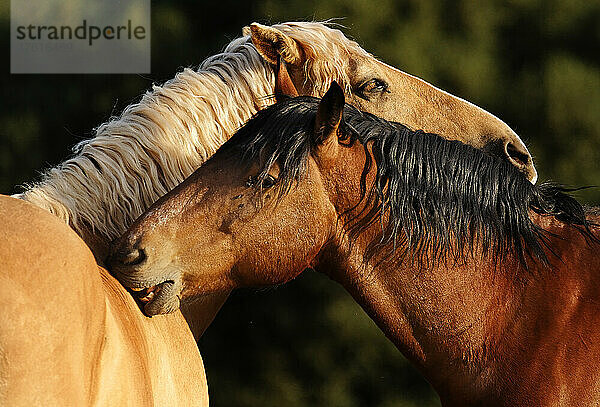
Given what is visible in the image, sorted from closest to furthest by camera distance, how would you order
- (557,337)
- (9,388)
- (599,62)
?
(9,388) → (557,337) → (599,62)

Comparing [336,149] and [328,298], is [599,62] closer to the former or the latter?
[328,298]

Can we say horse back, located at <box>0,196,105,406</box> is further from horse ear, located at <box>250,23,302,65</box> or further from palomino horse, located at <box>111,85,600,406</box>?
horse ear, located at <box>250,23,302,65</box>

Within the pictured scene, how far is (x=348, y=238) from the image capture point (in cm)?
229

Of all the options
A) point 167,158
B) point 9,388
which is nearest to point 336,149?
point 167,158

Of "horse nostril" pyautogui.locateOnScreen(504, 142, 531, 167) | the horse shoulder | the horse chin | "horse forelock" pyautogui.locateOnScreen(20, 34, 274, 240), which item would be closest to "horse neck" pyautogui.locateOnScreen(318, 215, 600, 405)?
the horse chin

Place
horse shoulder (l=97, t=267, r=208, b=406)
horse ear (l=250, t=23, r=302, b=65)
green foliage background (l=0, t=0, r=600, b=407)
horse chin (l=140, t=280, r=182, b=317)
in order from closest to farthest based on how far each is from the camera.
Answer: horse shoulder (l=97, t=267, r=208, b=406)
horse chin (l=140, t=280, r=182, b=317)
horse ear (l=250, t=23, r=302, b=65)
green foliage background (l=0, t=0, r=600, b=407)

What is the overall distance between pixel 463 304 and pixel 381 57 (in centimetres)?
305

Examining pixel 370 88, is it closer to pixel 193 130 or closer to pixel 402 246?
pixel 193 130

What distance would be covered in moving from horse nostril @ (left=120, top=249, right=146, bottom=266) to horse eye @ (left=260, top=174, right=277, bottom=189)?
15.9 inches

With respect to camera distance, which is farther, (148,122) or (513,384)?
(148,122)

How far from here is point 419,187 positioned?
7.32 feet

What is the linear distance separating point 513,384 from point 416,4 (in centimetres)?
339

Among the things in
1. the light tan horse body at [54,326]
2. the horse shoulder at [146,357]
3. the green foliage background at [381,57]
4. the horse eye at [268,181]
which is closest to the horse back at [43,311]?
the light tan horse body at [54,326]

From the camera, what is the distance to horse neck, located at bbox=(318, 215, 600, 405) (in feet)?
7.41
